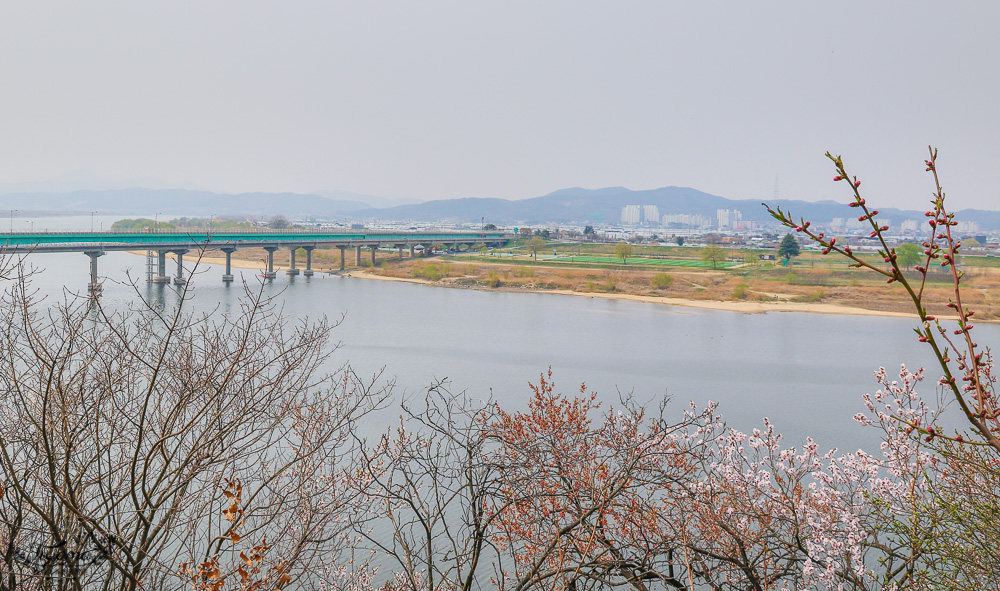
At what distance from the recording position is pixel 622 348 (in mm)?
16891

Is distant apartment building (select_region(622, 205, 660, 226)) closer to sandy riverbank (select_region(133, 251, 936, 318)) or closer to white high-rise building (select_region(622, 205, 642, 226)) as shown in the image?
white high-rise building (select_region(622, 205, 642, 226))

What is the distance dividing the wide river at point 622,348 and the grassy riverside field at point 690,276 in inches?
122

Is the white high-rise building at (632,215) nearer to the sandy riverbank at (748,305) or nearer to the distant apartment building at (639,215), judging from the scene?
the distant apartment building at (639,215)

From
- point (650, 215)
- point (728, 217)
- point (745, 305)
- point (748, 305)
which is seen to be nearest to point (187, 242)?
point (745, 305)

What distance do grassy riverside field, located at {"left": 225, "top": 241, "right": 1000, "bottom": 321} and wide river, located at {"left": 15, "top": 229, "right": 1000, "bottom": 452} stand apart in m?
3.09

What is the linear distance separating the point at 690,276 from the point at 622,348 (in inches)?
689

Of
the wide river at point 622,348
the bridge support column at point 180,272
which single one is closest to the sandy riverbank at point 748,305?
the wide river at point 622,348

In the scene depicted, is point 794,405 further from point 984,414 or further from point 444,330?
point 984,414

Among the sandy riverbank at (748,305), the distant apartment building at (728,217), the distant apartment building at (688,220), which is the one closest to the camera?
the sandy riverbank at (748,305)

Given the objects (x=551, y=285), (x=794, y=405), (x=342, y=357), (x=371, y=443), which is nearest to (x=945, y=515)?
(x=371, y=443)

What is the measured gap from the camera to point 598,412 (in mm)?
10039

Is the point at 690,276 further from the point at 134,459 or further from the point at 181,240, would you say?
the point at 134,459

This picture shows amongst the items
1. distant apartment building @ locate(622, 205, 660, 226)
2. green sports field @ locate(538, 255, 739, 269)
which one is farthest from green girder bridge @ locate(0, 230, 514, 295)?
distant apartment building @ locate(622, 205, 660, 226)

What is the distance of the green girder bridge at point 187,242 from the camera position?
23.7 m
